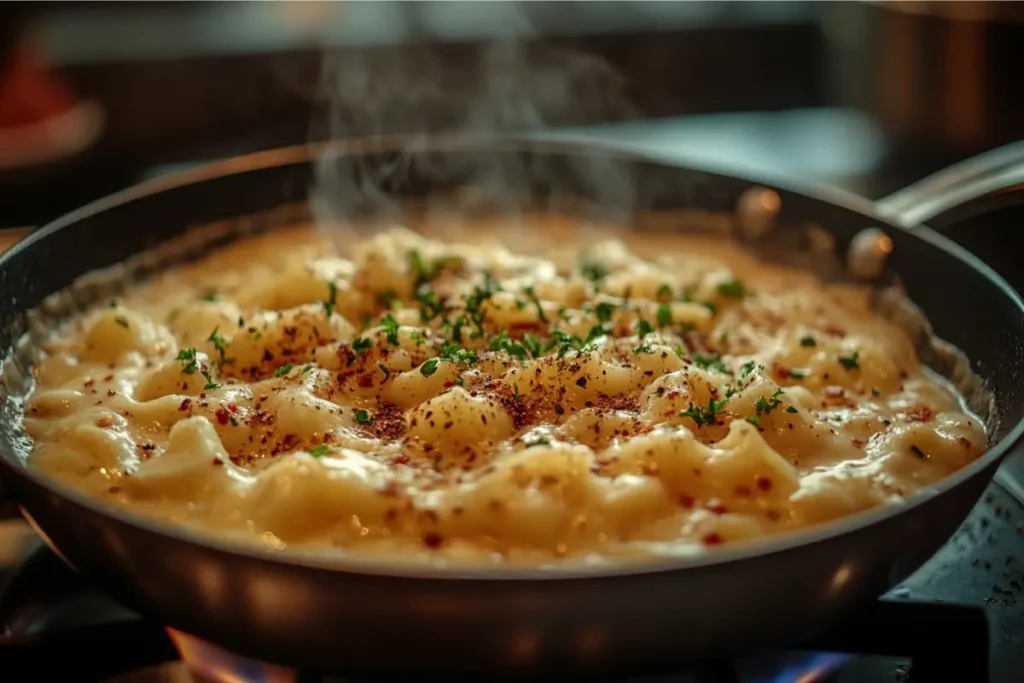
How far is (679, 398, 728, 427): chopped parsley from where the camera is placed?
1.62 m

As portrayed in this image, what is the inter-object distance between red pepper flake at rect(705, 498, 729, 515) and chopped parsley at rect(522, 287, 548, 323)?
2.24 ft

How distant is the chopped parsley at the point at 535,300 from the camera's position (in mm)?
2027

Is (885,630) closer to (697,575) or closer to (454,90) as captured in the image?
(697,575)

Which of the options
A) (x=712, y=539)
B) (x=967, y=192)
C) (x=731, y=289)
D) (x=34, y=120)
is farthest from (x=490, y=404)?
(x=34, y=120)

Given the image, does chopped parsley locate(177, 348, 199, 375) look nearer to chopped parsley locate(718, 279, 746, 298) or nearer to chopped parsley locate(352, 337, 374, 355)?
chopped parsley locate(352, 337, 374, 355)

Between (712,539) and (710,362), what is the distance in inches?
25.8

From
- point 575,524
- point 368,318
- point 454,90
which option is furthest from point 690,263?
point 454,90

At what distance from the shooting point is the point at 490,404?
1612mm

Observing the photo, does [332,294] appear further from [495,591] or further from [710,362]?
[495,591]

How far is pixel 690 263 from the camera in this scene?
249 centimetres

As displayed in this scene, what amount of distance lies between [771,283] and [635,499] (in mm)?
1183

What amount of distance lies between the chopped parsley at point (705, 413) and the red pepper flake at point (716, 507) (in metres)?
0.21

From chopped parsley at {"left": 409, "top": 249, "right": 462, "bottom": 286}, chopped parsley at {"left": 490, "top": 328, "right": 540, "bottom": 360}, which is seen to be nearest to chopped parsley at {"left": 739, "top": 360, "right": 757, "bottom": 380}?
chopped parsley at {"left": 490, "top": 328, "right": 540, "bottom": 360}

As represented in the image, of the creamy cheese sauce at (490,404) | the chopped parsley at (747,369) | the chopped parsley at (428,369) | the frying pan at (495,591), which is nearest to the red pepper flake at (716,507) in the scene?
the creamy cheese sauce at (490,404)
